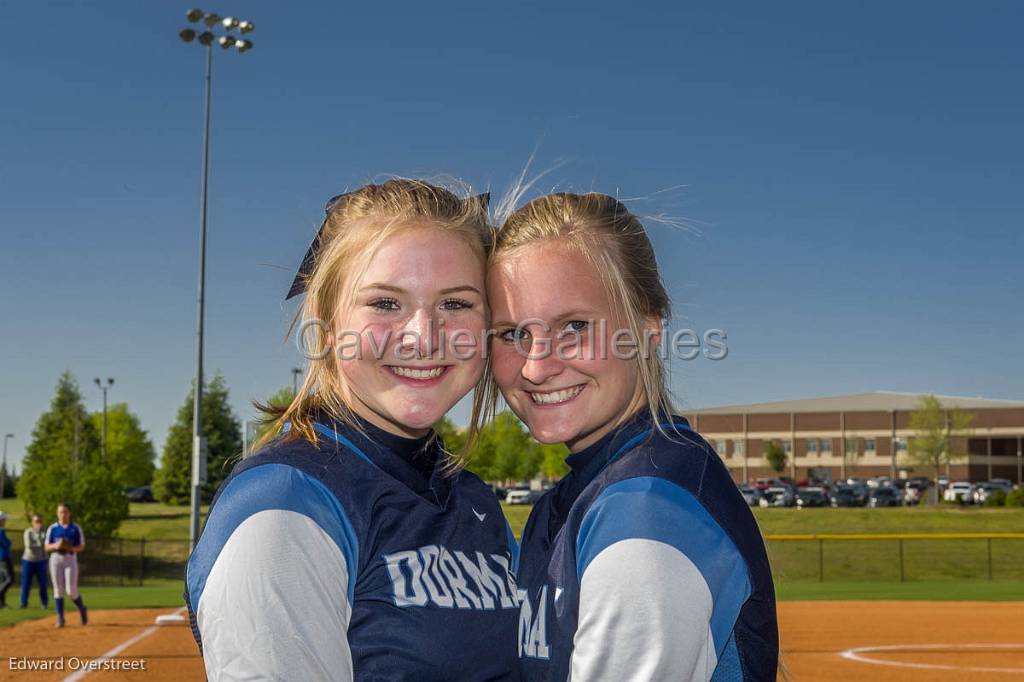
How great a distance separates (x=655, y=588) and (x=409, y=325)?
3.29 ft

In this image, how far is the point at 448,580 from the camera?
244cm

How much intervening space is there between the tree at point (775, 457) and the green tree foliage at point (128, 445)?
52.9 meters

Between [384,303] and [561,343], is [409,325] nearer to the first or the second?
[384,303]

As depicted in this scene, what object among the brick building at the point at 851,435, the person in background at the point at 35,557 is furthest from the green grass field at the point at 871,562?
the brick building at the point at 851,435

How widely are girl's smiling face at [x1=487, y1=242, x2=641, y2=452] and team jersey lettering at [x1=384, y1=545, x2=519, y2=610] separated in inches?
16.6

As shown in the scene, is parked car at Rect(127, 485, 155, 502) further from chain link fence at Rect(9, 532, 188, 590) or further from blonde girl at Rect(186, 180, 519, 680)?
blonde girl at Rect(186, 180, 519, 680)

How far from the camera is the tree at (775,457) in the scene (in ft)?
270

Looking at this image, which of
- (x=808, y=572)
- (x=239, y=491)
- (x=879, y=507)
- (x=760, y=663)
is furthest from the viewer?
(x=879, y=507)

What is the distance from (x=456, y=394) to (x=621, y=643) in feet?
3.34

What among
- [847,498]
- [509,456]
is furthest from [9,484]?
[847,498]

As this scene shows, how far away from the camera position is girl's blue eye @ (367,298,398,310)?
8.57 feet

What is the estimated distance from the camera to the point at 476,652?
95.6 inches

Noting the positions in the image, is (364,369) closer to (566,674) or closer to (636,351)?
(636,351)

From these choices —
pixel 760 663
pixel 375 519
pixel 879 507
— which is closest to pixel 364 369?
pixel 375 519
